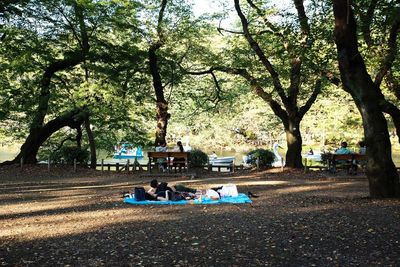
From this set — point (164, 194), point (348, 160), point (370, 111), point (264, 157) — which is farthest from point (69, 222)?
point (264, 157)

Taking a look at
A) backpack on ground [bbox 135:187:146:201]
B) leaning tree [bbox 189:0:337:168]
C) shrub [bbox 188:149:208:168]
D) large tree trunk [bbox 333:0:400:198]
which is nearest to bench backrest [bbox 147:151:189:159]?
shrub [bbox 188:149:208:168]

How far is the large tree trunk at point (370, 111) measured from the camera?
9570 mm

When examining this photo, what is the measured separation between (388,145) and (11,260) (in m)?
8.01

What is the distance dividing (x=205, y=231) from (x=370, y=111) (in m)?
5.03

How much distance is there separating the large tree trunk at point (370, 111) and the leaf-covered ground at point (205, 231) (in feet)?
1.53

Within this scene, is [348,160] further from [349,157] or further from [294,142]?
[294,142]

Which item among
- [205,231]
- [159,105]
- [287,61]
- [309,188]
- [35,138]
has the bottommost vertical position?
[205,231]

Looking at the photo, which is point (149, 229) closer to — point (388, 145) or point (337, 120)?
point (388, 145)

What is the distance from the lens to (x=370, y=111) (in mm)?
9602

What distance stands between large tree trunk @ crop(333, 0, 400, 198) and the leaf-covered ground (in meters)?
0.47

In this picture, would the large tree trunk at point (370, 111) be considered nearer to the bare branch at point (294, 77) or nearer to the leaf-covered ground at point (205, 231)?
the leaf-covered ground at point (205, 231)

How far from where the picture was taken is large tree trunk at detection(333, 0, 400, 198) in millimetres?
9570

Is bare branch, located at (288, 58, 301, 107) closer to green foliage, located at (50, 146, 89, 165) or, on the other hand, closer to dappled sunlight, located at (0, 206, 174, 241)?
green foliage, located at (50, 146, 89, 165)

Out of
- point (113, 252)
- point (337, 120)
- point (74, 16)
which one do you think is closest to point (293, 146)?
point (337, 120)
